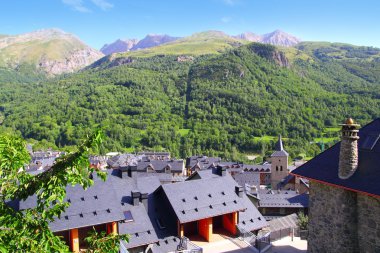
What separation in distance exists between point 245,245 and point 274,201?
16.0 metres

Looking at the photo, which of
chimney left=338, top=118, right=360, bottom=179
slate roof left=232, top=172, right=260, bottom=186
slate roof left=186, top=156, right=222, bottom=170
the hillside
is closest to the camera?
chimney left=338, top=118, right=360, bottom=179

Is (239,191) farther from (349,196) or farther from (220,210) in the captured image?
(349,196)

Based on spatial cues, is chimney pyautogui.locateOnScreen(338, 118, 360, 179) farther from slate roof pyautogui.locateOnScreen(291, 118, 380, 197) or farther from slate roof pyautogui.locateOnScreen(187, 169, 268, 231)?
slate roof pyautogui.locateOnScreen(187, 169, 268, 231)

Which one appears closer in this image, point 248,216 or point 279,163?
point 248,216

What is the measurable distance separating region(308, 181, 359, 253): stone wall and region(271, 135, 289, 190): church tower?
45217 millimetres

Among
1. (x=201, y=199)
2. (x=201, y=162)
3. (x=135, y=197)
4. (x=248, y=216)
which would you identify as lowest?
(x=201, y=162)

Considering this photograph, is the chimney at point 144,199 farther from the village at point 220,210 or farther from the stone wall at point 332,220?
the stone wall at point 332,220

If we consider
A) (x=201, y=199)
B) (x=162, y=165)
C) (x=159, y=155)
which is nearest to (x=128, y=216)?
(x=201, y=199)

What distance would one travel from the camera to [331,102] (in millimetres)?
136000

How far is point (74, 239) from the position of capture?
22250 millimetres

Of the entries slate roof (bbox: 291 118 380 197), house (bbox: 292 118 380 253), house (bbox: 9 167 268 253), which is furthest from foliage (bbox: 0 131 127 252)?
house (bbox: 9 167 268 253)

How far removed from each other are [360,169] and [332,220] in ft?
7.99

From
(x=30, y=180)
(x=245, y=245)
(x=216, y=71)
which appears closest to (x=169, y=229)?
(x=245, y=245)

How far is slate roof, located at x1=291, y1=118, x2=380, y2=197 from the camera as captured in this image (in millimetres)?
12877
